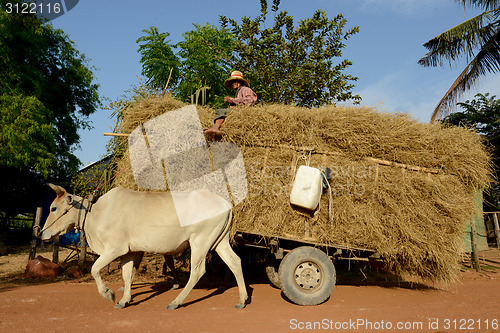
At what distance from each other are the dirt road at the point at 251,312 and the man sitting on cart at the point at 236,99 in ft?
8.68

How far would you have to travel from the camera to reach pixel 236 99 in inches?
235

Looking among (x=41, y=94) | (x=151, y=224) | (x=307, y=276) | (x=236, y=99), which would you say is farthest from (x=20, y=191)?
(x=307, y=276)

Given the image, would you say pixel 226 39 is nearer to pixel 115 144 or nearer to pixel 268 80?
pixel 268 80

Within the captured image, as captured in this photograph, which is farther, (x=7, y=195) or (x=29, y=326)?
(x=7, y=195)

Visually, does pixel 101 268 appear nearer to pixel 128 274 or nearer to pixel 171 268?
pixel 128 274

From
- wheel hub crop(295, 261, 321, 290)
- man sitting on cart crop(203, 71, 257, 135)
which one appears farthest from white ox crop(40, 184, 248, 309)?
man sitting on cart crop(203, 71, 257, 135)

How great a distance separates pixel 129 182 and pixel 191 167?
1079 mm

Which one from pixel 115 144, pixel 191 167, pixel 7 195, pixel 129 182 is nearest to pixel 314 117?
pixel 191 167

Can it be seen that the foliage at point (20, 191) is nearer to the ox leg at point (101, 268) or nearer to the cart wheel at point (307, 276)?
the ox leg at point (101, 268)

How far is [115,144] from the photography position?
6.03 meters

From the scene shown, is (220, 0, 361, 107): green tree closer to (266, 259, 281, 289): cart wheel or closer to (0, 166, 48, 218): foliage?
(266, 259, 281, 289): cart wheel

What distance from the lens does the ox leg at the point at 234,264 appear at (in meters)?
4.89

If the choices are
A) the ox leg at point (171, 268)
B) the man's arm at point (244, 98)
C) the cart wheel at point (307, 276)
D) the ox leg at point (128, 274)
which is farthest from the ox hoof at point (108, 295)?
the man's arm at point (244, 98)

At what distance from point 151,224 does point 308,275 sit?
7.97ft
